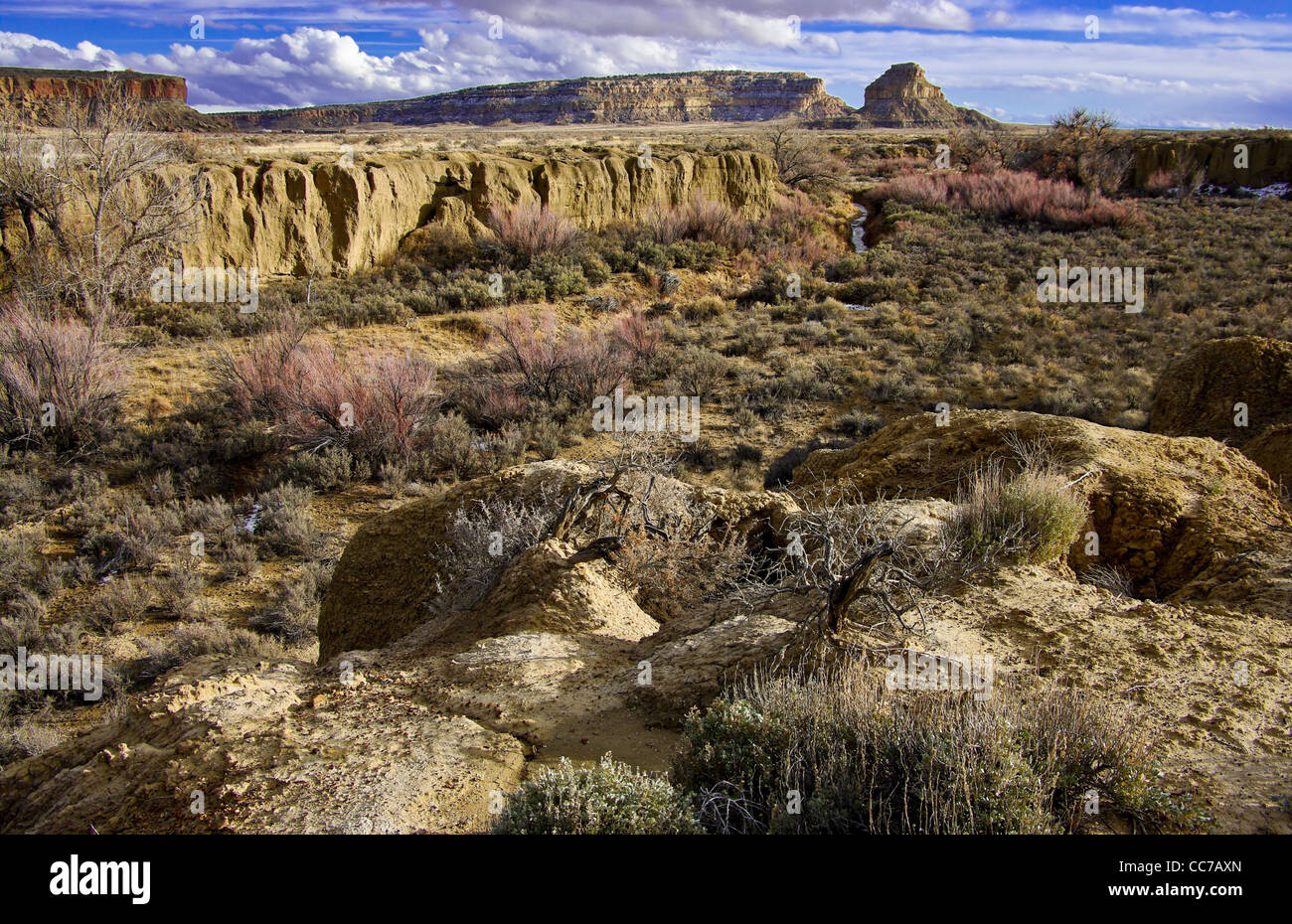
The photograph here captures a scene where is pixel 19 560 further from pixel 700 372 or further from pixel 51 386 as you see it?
pixel 700 372

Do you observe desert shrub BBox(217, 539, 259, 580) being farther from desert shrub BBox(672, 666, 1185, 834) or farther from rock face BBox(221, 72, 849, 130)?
rock face BBox(221, 72, 849, 130)

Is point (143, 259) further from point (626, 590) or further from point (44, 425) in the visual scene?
point (626, 590)

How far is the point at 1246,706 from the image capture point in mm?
2928

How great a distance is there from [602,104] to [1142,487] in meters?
94.1

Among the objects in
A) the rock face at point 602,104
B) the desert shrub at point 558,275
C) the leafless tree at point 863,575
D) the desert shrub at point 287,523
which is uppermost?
the rock face at point 602,104

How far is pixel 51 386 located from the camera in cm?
887

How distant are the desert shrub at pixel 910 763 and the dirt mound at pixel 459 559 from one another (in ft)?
5.86

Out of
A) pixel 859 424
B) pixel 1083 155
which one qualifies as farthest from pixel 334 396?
pixel 1083 155

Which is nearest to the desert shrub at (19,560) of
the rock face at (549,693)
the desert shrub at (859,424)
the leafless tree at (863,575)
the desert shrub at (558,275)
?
the rock face at (549,693)

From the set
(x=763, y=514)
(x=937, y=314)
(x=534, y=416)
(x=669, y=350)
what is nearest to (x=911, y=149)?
(x=937, y=314)

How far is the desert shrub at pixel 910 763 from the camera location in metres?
2.21

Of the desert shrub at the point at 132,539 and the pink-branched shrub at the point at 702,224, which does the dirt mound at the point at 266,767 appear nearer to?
the desert shrub at the point at 132,539

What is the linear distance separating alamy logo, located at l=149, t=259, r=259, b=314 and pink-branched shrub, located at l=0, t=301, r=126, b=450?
3.38 meters
